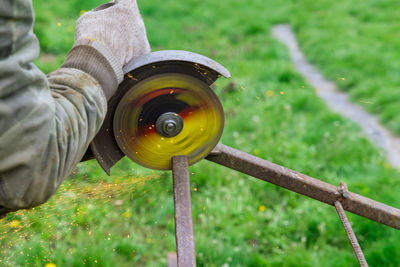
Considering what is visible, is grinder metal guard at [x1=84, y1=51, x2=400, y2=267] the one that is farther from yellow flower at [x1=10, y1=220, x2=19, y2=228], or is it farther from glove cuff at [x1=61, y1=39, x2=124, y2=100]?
yellow flower at [x1=10, y1=220, x2=19, y2=228]

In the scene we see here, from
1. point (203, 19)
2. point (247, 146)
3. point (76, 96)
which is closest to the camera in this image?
point (76, 96)

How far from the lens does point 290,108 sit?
451 centimetres

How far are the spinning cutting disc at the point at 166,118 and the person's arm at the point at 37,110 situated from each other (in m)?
0.22

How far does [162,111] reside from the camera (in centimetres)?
158

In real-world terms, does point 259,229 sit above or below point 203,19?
below

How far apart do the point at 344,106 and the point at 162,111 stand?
3.60m

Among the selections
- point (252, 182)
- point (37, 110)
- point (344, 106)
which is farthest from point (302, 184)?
point (344, 106)

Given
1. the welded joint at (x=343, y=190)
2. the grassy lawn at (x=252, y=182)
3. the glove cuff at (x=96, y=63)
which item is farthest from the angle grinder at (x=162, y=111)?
the welded joint at (x=343, y=190)

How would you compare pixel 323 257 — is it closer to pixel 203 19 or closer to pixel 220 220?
pixel 220 220

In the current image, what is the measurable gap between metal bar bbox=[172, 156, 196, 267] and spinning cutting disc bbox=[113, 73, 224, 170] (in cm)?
7

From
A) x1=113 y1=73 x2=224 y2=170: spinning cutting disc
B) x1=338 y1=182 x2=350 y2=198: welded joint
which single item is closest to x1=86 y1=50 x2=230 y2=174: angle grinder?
x1=113 y1=73 x2=224 y2=170: spinning cutting disc

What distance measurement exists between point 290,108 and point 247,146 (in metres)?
0.88

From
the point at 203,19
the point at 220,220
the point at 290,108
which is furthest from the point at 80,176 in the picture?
the point at 203,19

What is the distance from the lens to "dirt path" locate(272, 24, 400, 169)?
4062 millimetres
